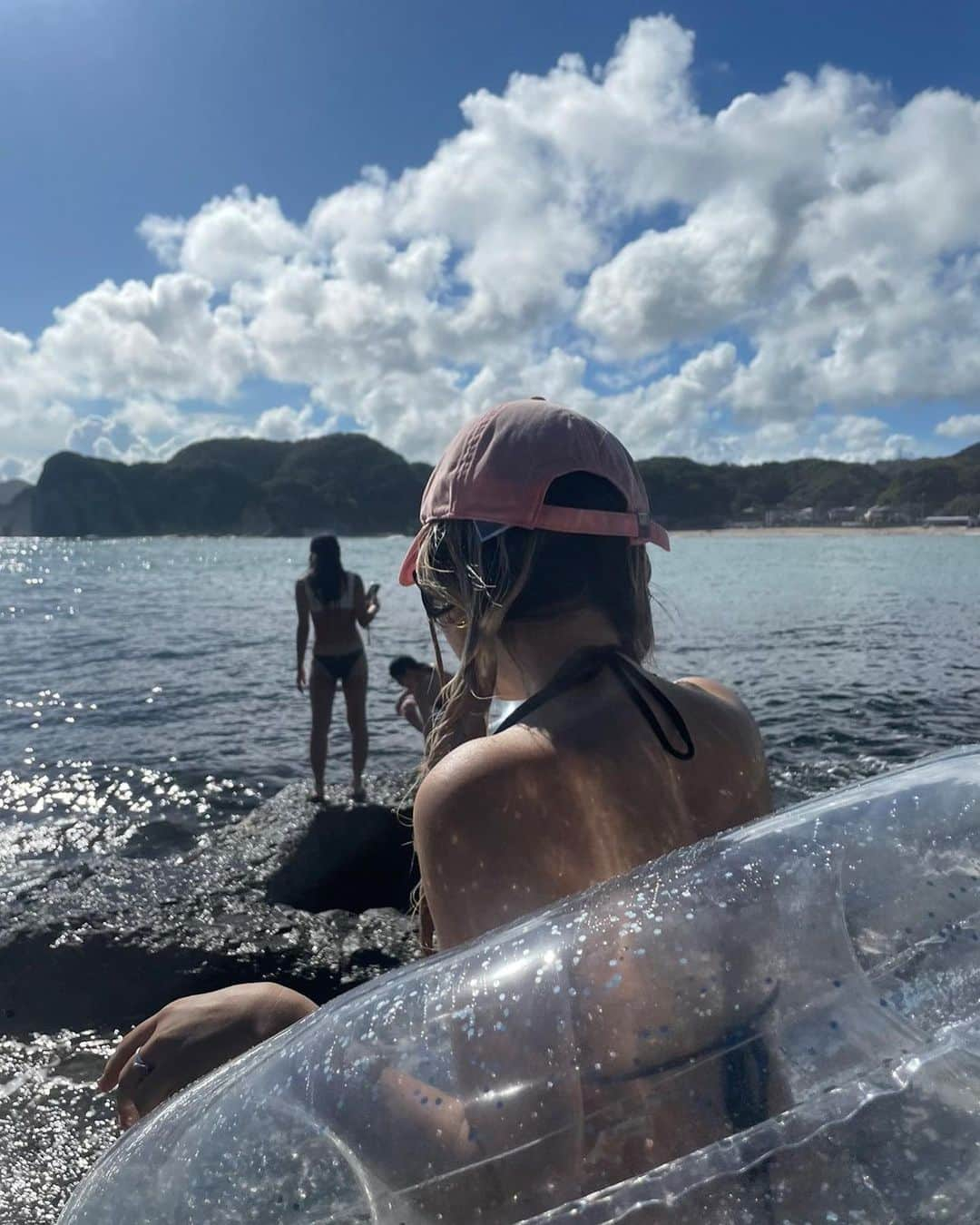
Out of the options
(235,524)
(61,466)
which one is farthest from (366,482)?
(61,466)

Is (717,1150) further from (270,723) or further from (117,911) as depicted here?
(270,723)

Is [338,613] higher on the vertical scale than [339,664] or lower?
higher

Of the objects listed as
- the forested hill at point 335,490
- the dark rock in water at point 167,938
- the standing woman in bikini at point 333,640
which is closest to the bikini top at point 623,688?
the dark rock in water at point 167,938

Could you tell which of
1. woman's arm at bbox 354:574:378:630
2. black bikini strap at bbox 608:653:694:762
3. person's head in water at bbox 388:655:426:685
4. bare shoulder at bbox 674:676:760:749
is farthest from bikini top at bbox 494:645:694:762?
person's head in water at bbox 388:655:426:685

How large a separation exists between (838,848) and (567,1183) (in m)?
0.54

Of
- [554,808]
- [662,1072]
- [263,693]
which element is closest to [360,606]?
[263,693]

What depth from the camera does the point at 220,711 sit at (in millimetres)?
11703

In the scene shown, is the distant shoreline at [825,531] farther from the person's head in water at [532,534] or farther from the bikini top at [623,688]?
the bikini top at [623,688]

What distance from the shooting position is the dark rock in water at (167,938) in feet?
12.9

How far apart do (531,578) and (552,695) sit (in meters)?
0.20

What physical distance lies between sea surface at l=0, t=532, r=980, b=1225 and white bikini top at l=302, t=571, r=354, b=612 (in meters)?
1.71

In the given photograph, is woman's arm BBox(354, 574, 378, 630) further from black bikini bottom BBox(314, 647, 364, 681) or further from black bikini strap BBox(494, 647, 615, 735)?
black bikini strap BBox(494, 647, 615, 735)

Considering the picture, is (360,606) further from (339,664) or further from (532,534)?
(532,534)

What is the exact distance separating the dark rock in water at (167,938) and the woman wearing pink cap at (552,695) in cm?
281
